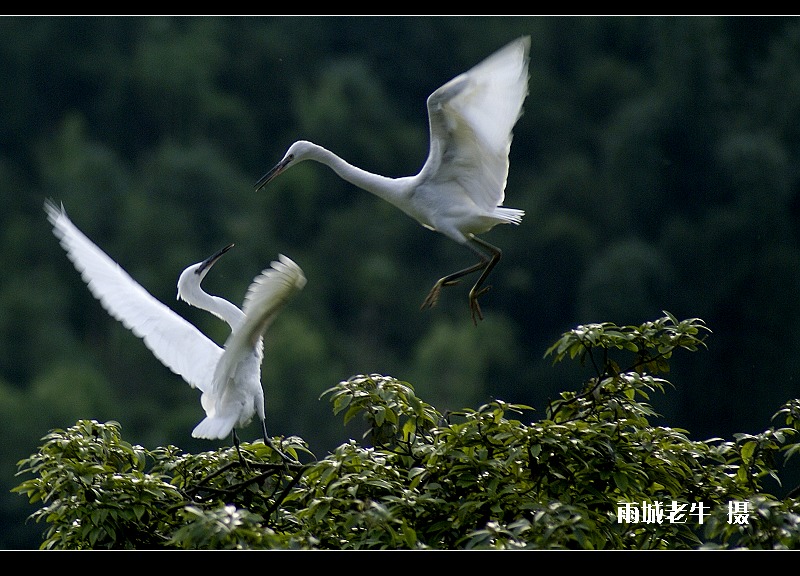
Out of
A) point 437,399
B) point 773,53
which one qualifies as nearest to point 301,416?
point 437,399

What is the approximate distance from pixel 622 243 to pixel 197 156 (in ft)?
26.0

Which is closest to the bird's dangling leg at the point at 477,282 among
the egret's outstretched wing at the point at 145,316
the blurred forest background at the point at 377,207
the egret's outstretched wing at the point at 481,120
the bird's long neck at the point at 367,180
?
the egret's outstretched wing at the point at 481,120

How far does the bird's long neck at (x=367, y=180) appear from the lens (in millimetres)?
4148

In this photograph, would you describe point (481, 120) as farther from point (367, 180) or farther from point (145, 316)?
point (145, 316)

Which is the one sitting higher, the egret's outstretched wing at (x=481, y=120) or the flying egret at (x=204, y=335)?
the egret's outstretched wing at (x=481, y=120)

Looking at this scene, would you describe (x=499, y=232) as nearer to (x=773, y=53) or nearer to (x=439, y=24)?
(x=773, y=53)

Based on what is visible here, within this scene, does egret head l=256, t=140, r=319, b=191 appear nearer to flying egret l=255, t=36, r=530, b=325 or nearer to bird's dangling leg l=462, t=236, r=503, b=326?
flying egret l=255, t=36, r=530, b=325

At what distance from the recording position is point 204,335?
4.23 metres

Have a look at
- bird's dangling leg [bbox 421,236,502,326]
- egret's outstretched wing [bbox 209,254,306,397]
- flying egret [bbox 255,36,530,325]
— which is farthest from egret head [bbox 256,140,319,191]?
egret's outstretched wing [bbox 209,254,306,397]

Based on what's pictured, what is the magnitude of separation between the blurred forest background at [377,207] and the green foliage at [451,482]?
10787 mm

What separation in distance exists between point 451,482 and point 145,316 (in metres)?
1.74

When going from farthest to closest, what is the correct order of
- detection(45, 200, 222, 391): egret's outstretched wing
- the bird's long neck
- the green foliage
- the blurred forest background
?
the blurred forest background, the bird's long neck, detection(45, 200, 222, 391): egret's outstretched wing, the green foliage

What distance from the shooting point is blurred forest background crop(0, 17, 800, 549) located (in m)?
18.6

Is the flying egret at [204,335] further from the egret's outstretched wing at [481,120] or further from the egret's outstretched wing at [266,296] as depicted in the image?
the egret's outstretched wing at [481,120]
